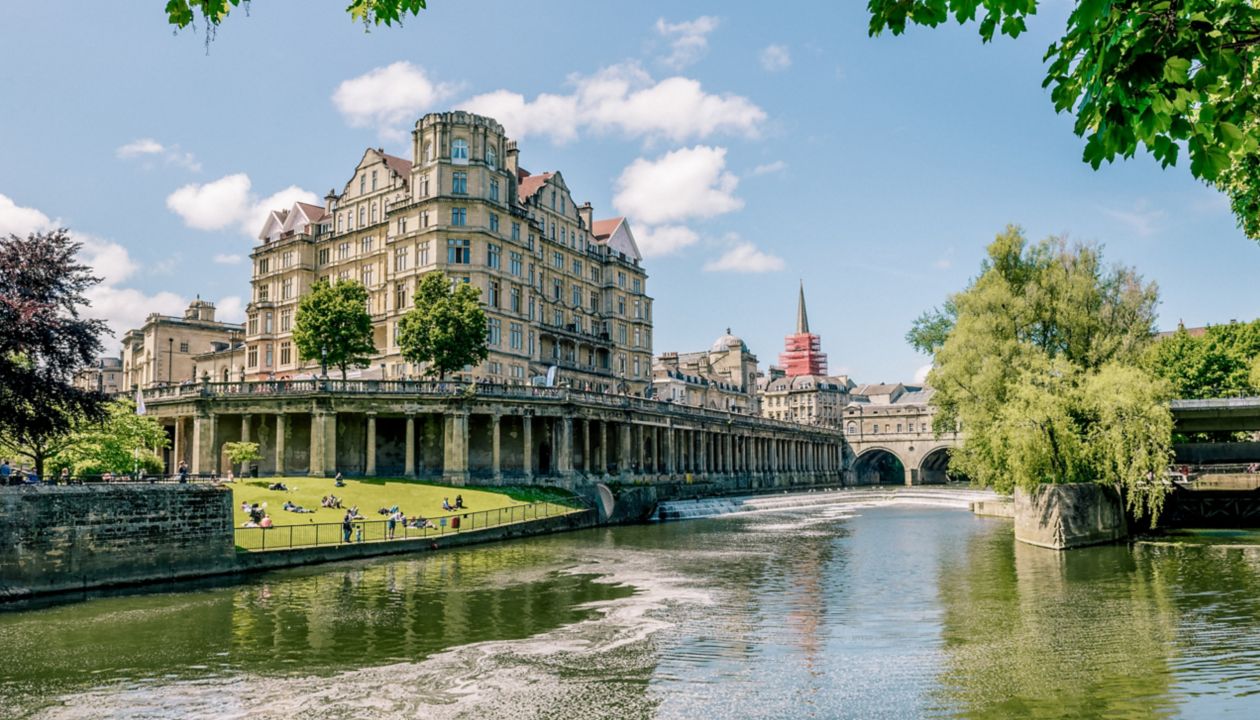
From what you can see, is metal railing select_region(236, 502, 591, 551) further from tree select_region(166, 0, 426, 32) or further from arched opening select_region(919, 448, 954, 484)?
arched opening select_region(919, 448, 954, 484)

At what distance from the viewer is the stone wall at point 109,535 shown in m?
31.5

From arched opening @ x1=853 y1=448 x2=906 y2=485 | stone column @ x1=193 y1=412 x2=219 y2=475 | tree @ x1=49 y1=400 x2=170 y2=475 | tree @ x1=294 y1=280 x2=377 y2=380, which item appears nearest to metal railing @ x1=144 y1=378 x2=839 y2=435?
stone column @ x1=193 y1=412 x2=219 y2=475

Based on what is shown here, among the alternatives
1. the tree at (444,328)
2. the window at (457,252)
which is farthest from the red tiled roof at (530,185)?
the tree at (444,328)

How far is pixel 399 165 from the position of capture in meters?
92.2

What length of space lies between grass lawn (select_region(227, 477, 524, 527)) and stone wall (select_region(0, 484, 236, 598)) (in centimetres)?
765

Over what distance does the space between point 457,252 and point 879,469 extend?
118 metres

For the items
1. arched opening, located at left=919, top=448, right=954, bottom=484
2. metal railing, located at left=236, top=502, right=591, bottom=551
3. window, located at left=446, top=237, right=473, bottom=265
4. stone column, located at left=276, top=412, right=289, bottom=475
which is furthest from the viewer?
arched opening, located at left=919, top=448, right=954, bottom=484

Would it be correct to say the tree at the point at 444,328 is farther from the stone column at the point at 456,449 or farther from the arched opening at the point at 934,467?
the arched opening at the point at 934,467

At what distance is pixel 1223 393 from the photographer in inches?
3204

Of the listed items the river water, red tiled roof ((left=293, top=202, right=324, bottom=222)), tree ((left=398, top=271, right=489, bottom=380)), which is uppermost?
red tiled roof ((left=293, top=202, right=324, bottom=222))

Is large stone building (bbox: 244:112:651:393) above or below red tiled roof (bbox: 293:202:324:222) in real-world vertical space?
below

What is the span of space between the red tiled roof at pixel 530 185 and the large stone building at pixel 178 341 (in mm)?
46517

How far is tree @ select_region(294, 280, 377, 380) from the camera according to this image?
71000mm

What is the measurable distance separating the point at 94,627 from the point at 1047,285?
5195cm
